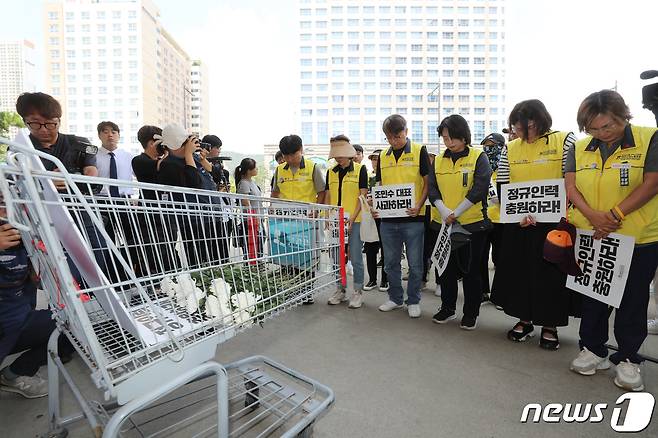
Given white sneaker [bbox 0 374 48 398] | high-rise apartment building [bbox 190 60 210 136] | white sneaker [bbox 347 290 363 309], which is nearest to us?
white sneaker [bbox 0 374 48 398]

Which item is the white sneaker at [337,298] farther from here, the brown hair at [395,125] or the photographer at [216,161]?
the photographer at [216,161]

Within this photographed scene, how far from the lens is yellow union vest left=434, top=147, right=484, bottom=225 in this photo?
2.87 metres

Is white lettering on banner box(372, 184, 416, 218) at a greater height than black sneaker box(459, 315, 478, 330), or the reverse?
white lettering on banner box(372, 184, 416, 218)

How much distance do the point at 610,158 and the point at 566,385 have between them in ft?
4.32

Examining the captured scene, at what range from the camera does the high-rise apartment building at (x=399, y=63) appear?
6347 centimetres

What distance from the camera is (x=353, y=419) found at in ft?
5.84

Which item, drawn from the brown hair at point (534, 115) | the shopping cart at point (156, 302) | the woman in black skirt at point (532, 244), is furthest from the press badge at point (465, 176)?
the shopping cart at point (156, 302)

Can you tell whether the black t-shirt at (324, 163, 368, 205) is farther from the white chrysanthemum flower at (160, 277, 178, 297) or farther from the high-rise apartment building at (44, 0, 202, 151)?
the high-rise apartment building at (44, 0, 202, 151)

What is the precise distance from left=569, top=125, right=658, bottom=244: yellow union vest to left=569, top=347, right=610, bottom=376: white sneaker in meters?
0.75

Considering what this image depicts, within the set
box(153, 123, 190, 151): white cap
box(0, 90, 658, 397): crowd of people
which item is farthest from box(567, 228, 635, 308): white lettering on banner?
box(153, 123, 190, 151): white cap

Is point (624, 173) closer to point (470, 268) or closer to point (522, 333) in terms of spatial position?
point (470, 268)

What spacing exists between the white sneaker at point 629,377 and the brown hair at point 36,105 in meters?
3.75

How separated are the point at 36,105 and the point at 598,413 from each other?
3.71m

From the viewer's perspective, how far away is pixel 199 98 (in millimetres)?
85938
